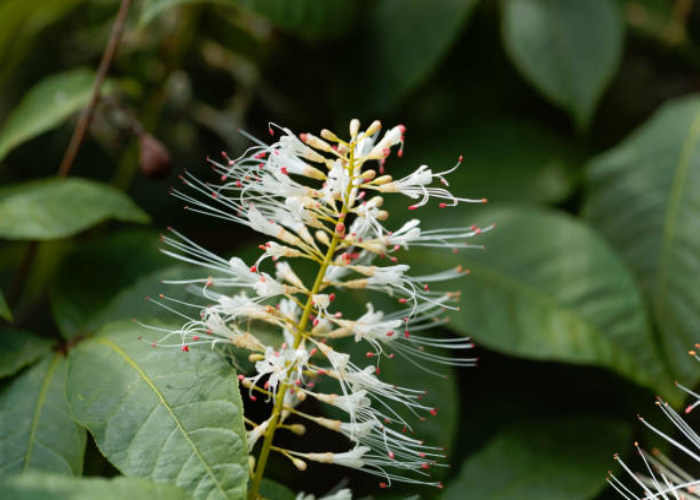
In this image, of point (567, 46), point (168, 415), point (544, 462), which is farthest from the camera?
point (567, 46)

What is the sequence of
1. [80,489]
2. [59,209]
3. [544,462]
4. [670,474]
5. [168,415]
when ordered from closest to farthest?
[80,489] → [168,415] → [670,474] → [59,209] → [544,462]

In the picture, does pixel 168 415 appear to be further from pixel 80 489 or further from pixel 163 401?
pixel 80 489

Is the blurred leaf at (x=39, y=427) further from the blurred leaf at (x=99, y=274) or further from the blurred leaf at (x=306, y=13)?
the blurred leaf at (x=306, y=13)

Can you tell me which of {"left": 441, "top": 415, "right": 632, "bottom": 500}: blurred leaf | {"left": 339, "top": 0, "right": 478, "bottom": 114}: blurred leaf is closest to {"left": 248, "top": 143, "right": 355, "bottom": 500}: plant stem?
{"left": 441, "top": 415, "right": 632, "bottom": 500}: blurred leaf

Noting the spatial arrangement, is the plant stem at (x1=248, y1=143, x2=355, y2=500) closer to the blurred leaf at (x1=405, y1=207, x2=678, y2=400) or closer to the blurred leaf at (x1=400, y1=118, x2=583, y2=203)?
the blurred leaf at (x1=405, y1=207, x2=678, y2=400)

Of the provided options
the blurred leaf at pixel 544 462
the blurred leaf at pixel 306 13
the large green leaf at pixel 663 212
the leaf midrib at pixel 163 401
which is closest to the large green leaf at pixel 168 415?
the leaf midrib at pixel 163 401

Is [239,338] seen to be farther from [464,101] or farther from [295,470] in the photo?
[464,101]

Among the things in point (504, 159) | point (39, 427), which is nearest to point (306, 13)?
point (504, 159)
